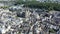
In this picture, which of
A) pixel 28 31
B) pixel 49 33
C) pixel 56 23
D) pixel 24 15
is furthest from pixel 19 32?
pixel 24 15

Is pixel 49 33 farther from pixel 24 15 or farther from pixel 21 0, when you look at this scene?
pixel 21 0

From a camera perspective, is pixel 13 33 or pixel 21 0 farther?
pixel 21 0

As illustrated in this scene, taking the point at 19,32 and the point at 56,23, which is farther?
the point at 56,23

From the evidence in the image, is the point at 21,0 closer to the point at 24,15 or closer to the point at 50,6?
the point at 50,6

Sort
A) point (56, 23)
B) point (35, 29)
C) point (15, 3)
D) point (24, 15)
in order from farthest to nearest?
point (15, 3) < point (24, 15) < point (56, 23) < point (35, 29)

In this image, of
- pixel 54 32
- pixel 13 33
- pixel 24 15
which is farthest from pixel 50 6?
pixel 13 33

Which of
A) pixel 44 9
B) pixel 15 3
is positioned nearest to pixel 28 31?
pixel 44 9

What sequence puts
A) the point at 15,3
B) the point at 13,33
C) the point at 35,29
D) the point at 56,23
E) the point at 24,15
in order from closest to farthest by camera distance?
the point at 13,33 < the point at 35,29 < the point at 56,23 < the point at 24,15 < the point at 15,3

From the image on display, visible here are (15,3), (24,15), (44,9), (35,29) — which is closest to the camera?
(35,29)

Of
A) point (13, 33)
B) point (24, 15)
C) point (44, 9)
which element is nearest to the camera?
point (13, 33)
